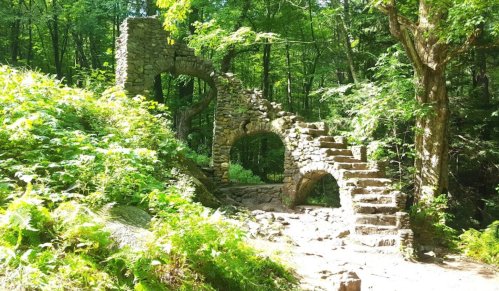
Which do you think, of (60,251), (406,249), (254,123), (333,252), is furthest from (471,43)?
(60,251)

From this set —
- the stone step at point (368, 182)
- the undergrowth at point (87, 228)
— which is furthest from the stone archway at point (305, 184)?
the undergrowth at point (87, 228)

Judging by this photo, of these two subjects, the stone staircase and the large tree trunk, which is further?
the large tree trunk

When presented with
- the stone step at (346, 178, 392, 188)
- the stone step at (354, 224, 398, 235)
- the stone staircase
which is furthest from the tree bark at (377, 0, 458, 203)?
the stone step at (354, 224, 398, 235)

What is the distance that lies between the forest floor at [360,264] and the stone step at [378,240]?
0.13 metres

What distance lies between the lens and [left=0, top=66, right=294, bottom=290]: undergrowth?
2383 millimetres

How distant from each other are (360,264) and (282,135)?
21.0ft

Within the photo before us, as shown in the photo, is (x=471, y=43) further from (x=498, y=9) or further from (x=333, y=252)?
(x=333, y=252)

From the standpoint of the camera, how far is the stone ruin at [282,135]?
26.7ft

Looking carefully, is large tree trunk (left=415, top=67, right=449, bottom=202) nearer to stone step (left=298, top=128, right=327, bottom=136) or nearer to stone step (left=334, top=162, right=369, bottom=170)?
stone step (left=334, top=162, right=369, bottom=170)

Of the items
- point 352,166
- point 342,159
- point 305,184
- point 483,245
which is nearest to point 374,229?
point 483,245

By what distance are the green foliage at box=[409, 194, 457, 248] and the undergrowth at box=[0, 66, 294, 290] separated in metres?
5.46

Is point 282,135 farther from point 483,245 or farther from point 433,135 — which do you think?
point 483,245

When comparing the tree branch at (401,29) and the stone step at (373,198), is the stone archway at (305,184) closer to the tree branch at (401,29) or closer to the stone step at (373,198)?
the stone step at (373,198)

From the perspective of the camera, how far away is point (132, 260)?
253 centimetres
